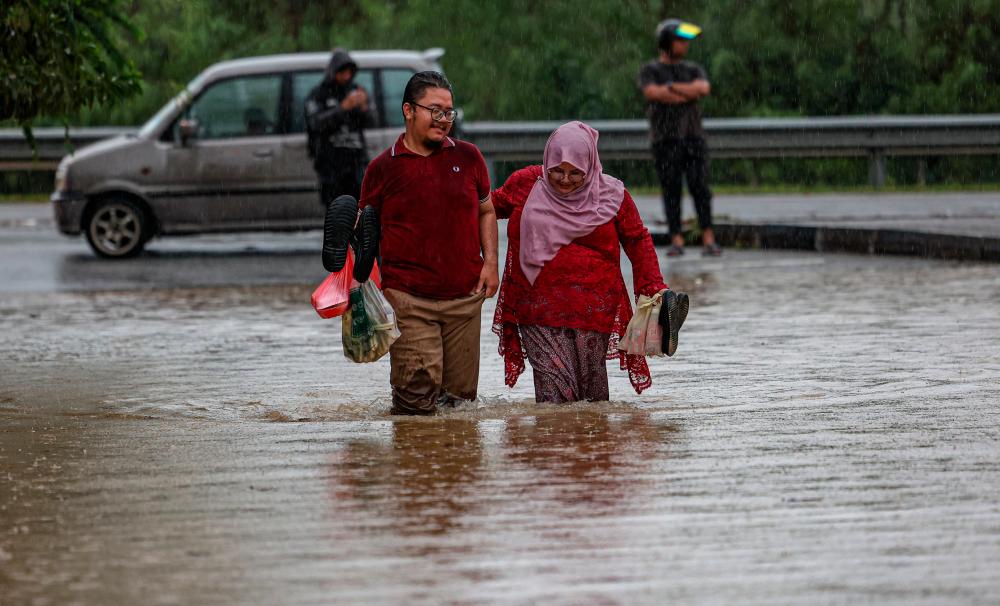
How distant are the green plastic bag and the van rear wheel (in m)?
9.99

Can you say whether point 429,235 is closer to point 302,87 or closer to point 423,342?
point 423,342

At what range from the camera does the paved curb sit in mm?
15539

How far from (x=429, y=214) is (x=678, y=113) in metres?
8.71

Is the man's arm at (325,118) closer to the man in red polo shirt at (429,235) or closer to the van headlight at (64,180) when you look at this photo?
the van headlight at (64,180)

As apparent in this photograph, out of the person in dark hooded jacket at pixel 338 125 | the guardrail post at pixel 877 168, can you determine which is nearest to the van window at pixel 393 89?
the person in dark hooded jacket at pixel 338 125

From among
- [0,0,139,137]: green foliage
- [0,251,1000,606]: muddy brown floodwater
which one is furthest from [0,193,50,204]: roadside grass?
[0,251,1000,606]: muddy brown floodwater

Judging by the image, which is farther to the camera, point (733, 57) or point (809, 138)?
point (733, 57)

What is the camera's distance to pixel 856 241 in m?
16.8

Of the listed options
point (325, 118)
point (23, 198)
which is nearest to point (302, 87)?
point (325, 118)

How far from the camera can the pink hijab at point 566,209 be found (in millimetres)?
7707

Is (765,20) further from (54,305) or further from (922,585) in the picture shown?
(922,585)

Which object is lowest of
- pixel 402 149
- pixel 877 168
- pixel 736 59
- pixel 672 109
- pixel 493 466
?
pixel 877 168

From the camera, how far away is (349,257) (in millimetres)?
7840

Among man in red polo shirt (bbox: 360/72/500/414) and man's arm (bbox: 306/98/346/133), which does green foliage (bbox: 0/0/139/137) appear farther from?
man in red polo shirt (bbox: 360/72/500/414)
